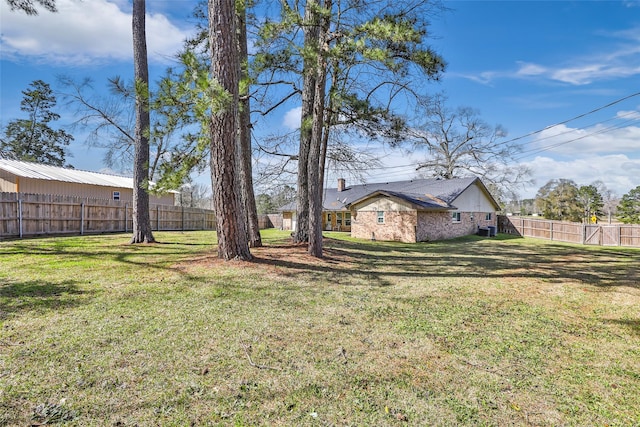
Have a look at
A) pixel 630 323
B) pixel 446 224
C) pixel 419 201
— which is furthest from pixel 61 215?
pixel 446 224

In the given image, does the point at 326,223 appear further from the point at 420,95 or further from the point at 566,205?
the point at 566,205

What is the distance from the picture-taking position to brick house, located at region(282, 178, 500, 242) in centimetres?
1755

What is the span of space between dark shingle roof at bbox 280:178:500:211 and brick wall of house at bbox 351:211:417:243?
985 mm

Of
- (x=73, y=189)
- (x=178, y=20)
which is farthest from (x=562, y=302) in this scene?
(x=73, y=189)

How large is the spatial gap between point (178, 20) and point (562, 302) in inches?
491

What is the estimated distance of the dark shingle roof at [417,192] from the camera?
18453mm

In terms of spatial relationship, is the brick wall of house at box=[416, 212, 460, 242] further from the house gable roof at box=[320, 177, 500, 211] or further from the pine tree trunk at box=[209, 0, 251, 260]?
the pine tree trunk at box=[209, 0, 251, 260]

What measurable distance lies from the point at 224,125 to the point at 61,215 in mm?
10846

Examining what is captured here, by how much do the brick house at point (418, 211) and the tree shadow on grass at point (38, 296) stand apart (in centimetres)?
1089

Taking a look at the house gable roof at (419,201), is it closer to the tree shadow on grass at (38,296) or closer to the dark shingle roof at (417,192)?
the dark shingle roof at (417,192)

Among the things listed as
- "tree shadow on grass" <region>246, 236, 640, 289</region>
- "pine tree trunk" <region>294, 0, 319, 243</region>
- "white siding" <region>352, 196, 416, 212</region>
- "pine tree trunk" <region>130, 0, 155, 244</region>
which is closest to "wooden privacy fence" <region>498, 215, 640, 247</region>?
"tree shadow on grass" <region>246, 236, 640, 289</region>

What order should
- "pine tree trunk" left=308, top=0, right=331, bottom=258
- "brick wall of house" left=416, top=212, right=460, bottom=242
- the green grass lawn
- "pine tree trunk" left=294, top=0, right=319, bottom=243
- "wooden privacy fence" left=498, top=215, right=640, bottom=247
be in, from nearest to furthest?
the green grass lawn, "pine tree trunk" left=308, top=0, right=331, bottom=258, "pine tree trunk" left=294, top=0, right=319, bottom=243, "wooden privacy fence" left=498, top=215, right=640, bottom=247, "brick wall of house" left=416, top=212, right=460, bottom=242

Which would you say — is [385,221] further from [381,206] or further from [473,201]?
[473,201]

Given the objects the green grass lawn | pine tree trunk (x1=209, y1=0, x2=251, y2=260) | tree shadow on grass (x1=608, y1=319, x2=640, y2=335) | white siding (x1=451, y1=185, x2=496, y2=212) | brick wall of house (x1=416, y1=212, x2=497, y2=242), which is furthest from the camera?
white siding (x1=451, y1=185, x2=496, y2=212)
